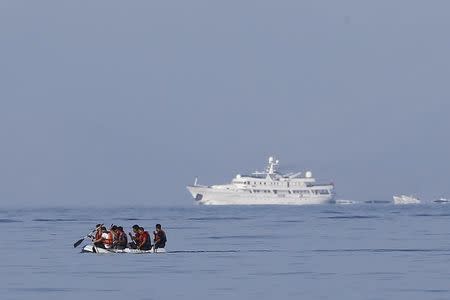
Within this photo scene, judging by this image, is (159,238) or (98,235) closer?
(159,238)

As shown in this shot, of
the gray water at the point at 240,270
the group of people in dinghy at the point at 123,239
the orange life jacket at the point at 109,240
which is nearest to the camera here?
the gray water at the point at 240,270

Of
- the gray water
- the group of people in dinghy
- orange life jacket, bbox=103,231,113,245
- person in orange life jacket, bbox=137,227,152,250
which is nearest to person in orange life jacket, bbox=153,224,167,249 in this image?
the group of people in dinghy

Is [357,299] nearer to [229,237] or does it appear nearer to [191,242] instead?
[191,242]

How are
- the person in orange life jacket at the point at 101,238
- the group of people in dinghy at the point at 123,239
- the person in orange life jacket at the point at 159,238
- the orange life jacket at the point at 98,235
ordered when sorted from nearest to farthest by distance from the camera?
1. the person in orange life jacket at the point at 159,238
2. the group of people in dinghy at the point at 123,239
3. the person in orange life jacket at the point at 101,238
4. the orange life jacket at the point at 98,235

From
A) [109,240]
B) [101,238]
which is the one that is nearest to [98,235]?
[101,238]

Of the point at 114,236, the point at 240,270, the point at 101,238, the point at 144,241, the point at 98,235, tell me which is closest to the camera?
the point at 240,270

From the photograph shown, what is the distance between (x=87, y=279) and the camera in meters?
50.2

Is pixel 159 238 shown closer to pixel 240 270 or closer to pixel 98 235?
pixel 98 235

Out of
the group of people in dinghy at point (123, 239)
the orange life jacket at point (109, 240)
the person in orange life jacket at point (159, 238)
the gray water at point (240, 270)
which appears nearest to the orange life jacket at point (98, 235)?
the group of people in dinghy at point (123, 239)

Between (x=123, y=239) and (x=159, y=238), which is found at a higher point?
(x=159, y=238)

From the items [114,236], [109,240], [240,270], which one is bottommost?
[240,270]

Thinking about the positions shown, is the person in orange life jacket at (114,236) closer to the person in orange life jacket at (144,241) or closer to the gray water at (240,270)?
the gray water at (240,270)

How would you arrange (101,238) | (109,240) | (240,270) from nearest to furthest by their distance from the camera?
(240,270) < (109,240) < (101,238)

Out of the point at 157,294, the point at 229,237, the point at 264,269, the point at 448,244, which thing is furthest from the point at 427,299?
the point at 229,237
